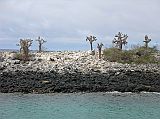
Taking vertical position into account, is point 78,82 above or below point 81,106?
above

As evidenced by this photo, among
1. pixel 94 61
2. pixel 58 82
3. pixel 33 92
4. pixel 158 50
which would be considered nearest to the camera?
pixel 33 92

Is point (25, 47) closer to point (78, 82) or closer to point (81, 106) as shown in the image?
point (78, 82)

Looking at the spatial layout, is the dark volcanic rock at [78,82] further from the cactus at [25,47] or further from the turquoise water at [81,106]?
the cactus at [25,47]

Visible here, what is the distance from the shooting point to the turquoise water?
35.5 m

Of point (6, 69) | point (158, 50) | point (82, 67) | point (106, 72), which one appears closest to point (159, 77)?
point (106, 72)

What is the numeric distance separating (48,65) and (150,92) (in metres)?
23.7

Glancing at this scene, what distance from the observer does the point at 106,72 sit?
6450cm

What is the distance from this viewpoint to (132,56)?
80875 millimetres

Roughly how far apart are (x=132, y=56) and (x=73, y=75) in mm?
22745

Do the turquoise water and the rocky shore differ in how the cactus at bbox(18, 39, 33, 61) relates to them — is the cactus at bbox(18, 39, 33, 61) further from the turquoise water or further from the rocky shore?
the turquoise water

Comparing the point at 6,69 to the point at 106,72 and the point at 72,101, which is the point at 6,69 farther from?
the point at 72,101

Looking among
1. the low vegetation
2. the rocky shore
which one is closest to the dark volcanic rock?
the rocky shore

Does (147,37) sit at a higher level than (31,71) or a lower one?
higher

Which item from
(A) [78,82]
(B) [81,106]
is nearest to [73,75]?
(A) [78,82]
